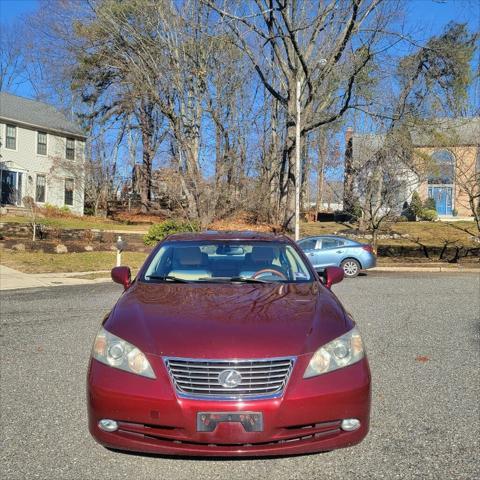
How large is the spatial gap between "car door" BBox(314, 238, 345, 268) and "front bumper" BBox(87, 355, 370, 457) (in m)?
A: 14.0

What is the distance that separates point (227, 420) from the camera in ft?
9.69

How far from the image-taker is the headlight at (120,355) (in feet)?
10.3

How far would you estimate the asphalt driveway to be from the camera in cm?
338

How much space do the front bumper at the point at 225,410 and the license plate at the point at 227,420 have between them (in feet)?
0.07

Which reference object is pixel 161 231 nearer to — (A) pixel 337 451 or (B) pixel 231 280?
(B) pixel 231 280

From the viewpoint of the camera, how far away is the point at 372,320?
845 centimetres

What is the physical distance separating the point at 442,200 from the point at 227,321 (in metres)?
37.3

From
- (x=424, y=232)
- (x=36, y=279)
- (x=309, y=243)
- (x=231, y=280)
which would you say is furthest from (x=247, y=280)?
(x=424, y=232)

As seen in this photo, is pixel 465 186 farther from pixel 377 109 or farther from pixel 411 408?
pixel 411 408

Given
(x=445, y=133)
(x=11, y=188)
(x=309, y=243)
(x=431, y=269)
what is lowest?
(x=431, y=269)

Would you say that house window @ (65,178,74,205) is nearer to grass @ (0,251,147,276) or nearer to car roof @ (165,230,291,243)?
grass @ (0,251,147,276)

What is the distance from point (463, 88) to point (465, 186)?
3.68 metres

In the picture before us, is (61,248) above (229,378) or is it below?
below

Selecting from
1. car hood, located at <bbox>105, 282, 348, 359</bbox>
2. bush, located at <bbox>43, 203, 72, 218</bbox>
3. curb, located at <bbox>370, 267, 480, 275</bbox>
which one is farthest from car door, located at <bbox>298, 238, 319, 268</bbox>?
bush, located at <bbox>43, 203, 72, 218</bbox>
